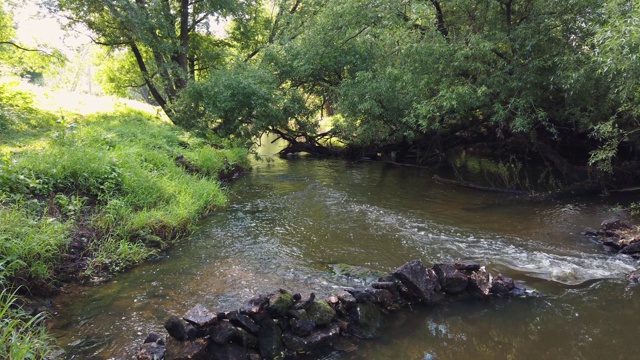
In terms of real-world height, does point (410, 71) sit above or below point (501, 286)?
above

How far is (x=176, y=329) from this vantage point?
395 centimetres

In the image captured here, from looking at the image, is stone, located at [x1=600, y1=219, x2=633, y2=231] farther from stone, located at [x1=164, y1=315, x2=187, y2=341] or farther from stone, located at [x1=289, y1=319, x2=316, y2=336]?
stone, located at [x1=164, y1=315, x2=187, y2=341]

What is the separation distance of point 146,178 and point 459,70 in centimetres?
950

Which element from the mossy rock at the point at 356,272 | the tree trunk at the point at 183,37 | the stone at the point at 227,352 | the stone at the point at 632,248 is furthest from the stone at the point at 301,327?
the tree trunk at the point at 183,37

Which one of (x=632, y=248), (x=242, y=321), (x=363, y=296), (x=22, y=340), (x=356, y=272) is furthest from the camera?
(x=632, y=248)

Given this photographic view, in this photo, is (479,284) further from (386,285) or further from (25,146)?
(25,146)

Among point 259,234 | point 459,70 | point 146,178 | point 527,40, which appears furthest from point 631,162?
point 146,178

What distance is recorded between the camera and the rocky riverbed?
398 cm

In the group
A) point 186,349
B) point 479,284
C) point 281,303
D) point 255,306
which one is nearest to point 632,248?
point 479,284

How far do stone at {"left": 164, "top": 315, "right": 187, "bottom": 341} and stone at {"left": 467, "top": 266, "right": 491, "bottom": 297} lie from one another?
3.95 meters

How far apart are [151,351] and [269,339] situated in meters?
1.20

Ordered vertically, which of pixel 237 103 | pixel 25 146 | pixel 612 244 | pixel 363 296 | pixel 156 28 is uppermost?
pixel 156 28

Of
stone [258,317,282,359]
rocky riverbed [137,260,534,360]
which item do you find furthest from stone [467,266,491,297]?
stone [258,317,282,359]

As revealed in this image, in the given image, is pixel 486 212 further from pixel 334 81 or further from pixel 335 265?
pixel 334 81
